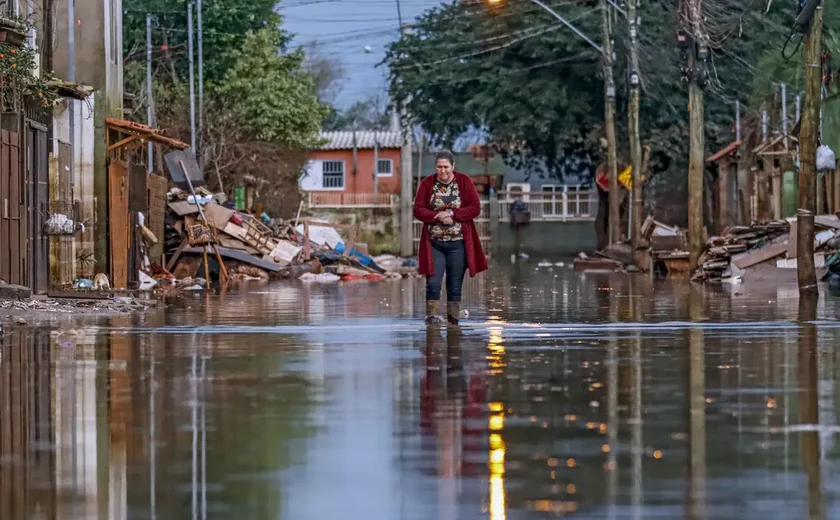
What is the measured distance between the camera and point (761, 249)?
3616 cm

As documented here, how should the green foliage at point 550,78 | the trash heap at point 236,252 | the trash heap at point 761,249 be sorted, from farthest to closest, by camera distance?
the green foliage at point 550,78, the trash heap at point 236,252, the trash heap at point 761,249

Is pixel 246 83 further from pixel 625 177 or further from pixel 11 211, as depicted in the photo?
pixel 11 211

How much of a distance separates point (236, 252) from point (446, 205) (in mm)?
24961

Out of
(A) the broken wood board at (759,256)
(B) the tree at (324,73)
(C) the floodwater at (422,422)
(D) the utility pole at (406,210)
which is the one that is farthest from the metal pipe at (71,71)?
(B) the tree at (324,73)

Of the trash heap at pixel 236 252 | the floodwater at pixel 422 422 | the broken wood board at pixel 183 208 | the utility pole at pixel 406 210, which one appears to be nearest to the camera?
the floodwater at pixel 422 422

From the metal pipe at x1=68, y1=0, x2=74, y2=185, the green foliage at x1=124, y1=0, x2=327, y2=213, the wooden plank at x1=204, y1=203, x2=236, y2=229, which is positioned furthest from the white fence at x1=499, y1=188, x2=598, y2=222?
the metal pipe at x1=68, y1=0, x2=74, y2=185

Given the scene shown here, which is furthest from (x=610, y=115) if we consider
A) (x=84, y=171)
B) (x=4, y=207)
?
(x=4, y=207)

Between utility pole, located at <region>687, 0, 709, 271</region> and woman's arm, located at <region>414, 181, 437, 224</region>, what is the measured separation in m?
20.1

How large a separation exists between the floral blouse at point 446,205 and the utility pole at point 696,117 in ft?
65.3

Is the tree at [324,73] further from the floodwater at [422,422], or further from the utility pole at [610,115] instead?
the floodwater at [422,422]

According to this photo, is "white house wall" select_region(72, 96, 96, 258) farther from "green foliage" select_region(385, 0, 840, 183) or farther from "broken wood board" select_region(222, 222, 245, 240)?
"green foliage" select_region(385, 0, 840, 183)

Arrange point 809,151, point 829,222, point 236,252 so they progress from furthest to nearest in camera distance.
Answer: point 236,252
point 829,222
point 809,151

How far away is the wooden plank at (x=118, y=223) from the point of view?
107 ft

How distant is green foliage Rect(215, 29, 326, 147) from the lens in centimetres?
6297
